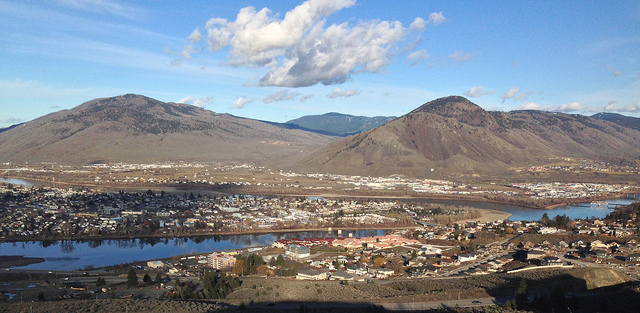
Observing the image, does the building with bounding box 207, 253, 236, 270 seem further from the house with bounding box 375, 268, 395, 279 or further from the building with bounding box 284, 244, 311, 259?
the house with bounding box 375, 268, 395, 279

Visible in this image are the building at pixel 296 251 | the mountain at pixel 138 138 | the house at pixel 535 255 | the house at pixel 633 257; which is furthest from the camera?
the mountain at pixel 138 138

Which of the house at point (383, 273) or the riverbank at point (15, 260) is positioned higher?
the house at point (383, 273)

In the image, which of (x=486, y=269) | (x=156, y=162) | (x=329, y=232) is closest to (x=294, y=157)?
(x=156, y=162)

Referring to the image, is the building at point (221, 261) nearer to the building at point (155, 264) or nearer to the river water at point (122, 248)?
the building at point (155, 264)

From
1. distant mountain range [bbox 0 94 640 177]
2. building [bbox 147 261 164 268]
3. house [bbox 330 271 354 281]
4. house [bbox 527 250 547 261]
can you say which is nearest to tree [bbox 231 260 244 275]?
building [bbox 147 261 164 268]

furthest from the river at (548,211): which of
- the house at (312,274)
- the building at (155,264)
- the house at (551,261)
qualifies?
the building at (155,264)

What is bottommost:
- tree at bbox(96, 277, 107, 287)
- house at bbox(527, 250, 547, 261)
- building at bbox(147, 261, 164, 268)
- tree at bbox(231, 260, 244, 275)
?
building at bbox(147, 261, 164, 268)
